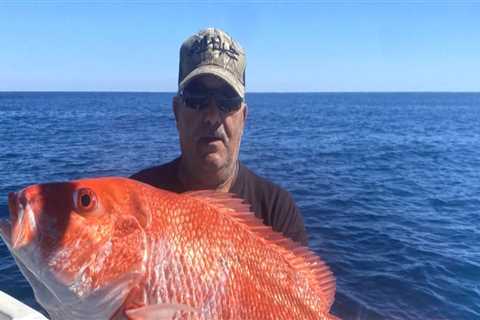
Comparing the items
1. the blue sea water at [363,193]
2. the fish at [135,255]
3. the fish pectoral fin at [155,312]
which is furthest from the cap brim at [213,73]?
the blue sea water at [363,193]

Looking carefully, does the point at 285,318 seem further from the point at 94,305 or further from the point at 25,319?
the point at 25,319

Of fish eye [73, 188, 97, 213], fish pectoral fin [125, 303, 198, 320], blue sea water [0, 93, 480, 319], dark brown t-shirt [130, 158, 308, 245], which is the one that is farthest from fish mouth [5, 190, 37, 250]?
blue sea water [0, 93, 480, 319]

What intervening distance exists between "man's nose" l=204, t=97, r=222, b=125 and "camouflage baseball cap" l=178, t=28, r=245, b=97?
21 centimetres

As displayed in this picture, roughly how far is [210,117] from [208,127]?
88 millimetres

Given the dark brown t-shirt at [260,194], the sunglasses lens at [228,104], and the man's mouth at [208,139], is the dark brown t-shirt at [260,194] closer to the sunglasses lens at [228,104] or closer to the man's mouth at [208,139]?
the man's mouth at [208,139]

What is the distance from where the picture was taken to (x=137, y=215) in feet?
5.99

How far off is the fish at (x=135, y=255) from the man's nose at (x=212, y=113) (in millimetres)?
1157

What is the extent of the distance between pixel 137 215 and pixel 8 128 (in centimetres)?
4152

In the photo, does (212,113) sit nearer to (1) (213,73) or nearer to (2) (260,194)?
(1) (213,73)

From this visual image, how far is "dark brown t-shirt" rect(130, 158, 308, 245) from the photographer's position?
3541mm

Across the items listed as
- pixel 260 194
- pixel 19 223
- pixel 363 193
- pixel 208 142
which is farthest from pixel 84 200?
pixel 363 193

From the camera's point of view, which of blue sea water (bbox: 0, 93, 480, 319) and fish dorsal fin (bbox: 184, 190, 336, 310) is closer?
fish dorsal fin (bbox: 184, 190, 336, 310)

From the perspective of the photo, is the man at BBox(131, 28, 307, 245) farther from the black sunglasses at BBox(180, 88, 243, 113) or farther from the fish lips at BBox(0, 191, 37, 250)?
the fish lips at BBox(0, 191, 37, 250)

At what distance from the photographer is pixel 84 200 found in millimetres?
1741
